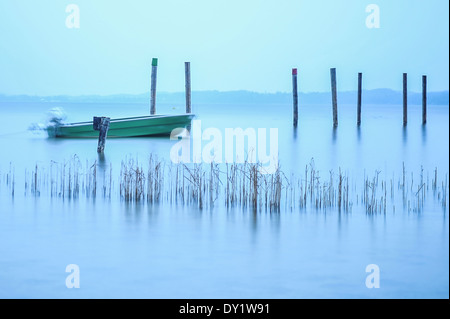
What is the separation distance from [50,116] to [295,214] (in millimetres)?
12795

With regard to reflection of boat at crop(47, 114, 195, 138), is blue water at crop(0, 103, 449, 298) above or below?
below

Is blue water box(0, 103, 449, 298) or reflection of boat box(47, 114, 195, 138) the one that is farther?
reflection of boat box(47, 114, 195, 138)

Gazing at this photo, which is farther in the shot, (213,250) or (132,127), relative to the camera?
(132,127)

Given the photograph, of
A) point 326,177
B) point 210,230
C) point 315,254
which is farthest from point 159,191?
point 326,177

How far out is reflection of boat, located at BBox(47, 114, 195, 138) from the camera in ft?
62.8

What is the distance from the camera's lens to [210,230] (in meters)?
8.03

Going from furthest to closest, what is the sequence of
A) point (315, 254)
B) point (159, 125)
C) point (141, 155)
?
point (159, 125), point (141, 155), point (315, 254)

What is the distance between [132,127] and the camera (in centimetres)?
1928

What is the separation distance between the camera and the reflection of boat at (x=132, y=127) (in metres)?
19.1

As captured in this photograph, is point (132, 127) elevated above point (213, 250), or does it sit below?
above

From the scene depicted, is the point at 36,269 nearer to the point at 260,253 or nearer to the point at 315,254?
the point at 260,253

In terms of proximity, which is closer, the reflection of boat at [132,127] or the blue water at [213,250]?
the blue water at [213,250]

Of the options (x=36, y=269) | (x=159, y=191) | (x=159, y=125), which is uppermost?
(x=159, y=125)

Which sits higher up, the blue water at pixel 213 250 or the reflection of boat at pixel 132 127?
the reflection of boat at pixel 132 127
